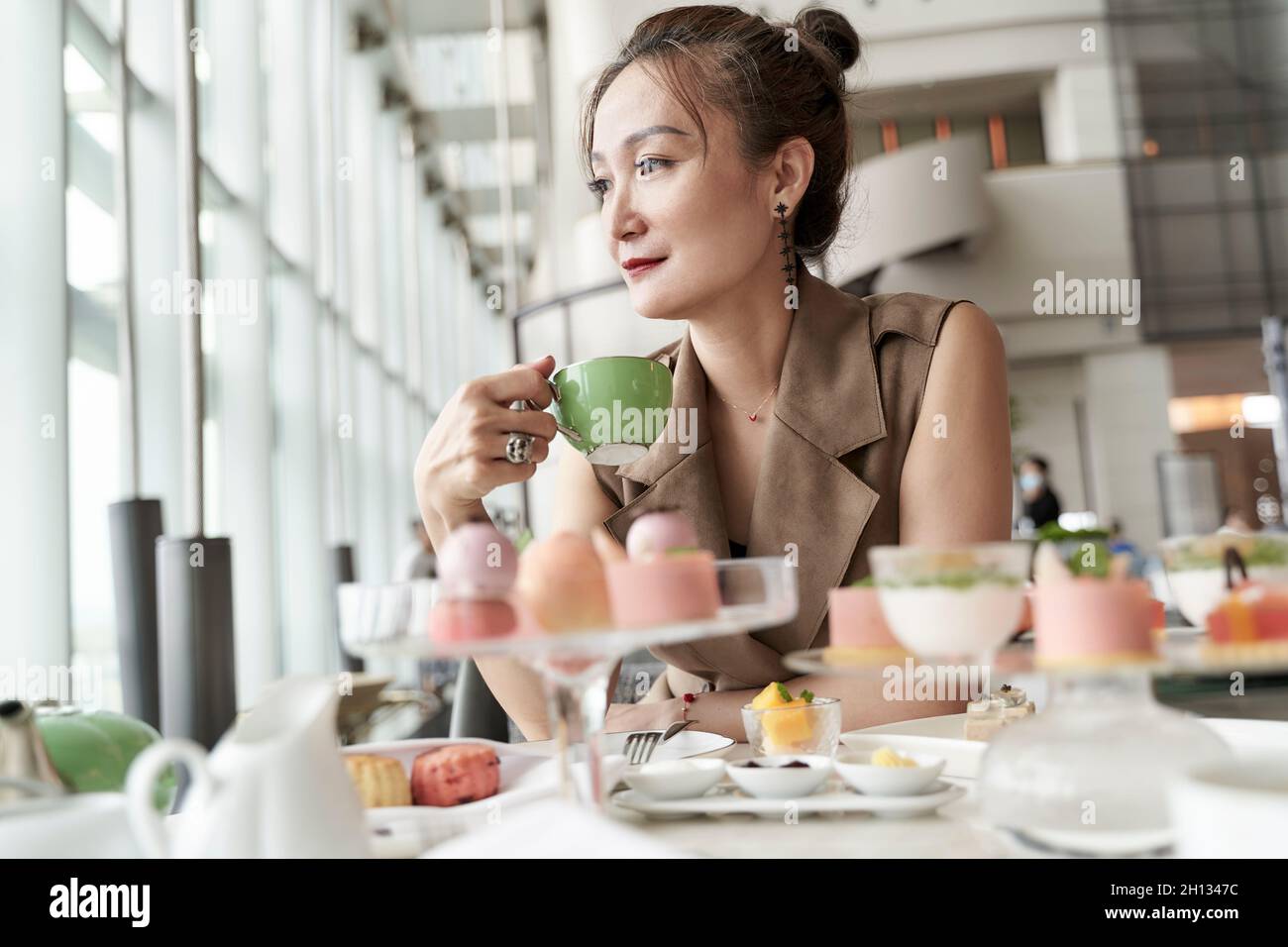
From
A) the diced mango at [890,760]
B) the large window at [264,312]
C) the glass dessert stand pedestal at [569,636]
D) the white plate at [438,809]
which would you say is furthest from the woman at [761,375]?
the large window at [264,312]

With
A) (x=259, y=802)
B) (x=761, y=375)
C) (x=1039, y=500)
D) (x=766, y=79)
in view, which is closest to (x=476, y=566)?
(x=259, y=802)

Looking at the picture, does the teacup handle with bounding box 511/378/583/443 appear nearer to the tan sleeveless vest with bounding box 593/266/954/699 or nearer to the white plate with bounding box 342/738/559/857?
the white plate with bounding box 342/738/559/857

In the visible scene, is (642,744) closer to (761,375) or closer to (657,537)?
(657,537)

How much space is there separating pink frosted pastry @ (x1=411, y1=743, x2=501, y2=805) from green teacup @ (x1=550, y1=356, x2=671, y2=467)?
33cm

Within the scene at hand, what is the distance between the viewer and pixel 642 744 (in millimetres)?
1036

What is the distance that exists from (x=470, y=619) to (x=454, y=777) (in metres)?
0.29

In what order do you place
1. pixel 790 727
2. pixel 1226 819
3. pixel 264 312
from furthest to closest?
pixel 264 312 < pixel 790 727 < pixel 1226 819

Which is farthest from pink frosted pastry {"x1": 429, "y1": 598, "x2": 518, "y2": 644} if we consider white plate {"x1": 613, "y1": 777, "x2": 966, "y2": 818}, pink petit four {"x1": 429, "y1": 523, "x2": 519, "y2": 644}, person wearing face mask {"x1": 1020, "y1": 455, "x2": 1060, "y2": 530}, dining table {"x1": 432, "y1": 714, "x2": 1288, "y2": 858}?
person wearing face mask {"x1": 1020, "y1": 455, "x2": 1060, "y2": 530}

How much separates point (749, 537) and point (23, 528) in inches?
82.4

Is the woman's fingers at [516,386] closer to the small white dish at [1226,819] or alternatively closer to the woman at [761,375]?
the woman at [761,375]

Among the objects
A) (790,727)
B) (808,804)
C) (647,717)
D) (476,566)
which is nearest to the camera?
(476,566)

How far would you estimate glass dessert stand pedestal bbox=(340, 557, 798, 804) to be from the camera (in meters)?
0.60
